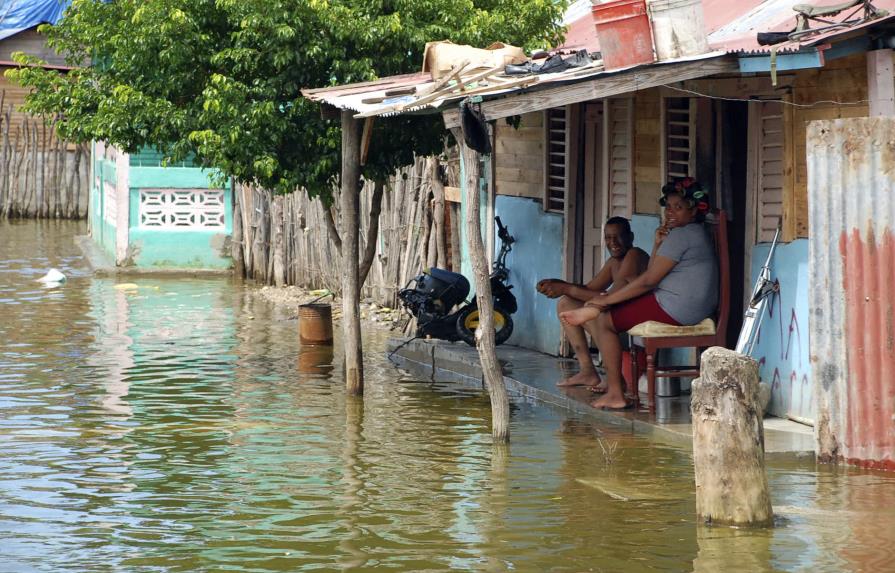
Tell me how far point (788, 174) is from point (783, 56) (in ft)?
4.74

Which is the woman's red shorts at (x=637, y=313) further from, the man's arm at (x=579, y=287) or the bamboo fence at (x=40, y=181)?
the bamboo fence at (x=40, y=181)

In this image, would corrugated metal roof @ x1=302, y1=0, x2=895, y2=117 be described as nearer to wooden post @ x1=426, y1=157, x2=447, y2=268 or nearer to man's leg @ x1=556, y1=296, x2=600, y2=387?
man's leg @ x1=556, y1=296, x2=600, y2=387

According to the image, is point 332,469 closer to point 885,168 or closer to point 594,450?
point 594,450

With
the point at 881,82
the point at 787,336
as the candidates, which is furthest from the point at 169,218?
the point at 881,82

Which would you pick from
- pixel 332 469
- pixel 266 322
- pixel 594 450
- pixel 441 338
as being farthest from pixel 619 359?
pixel 266 322

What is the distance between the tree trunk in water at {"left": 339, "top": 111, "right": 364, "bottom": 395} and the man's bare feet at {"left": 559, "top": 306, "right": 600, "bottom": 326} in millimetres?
2086

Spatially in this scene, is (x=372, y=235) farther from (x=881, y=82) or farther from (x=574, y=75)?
(x=881, y=82)

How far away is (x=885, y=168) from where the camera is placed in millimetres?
8508

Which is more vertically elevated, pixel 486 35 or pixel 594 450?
pixel 486 35

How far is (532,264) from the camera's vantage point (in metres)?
14.2

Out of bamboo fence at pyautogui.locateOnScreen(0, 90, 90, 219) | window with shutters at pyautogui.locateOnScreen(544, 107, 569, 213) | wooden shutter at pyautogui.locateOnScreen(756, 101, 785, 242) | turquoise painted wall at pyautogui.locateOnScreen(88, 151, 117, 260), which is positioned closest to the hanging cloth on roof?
wooden shutter at pyautogui.locateOnScreen(756, 101, 785, 242)

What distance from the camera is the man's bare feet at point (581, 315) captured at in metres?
10.9

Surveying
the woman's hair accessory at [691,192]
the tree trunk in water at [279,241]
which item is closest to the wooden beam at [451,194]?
the tree trunk in water at [279,241]

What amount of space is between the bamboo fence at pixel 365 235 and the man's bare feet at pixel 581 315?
3167mm
